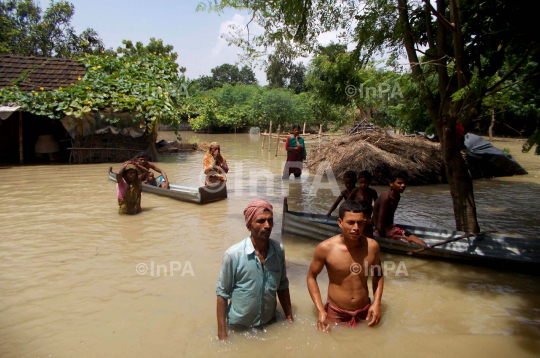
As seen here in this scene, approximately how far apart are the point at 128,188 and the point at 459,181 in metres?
5.65

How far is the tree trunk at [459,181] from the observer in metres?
5.12

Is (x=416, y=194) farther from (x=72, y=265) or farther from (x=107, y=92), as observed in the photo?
(x=107, y=92)

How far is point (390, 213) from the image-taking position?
5.13 m

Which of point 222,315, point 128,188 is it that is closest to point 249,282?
point 222,315

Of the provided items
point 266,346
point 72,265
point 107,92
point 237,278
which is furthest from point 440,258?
point 107,92

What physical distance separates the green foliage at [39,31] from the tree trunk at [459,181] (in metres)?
26.4

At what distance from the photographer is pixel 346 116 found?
965 inches

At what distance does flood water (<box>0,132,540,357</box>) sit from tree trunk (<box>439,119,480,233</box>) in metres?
0.80

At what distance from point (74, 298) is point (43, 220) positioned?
3661 mm
